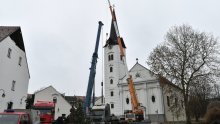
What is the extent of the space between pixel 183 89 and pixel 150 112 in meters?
16.0

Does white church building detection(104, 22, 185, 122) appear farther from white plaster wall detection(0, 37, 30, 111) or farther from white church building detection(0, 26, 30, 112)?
white church building detection(0, 26, 30, 112)

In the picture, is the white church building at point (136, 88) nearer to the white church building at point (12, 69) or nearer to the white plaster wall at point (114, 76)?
the white plaster wall at point (114, 76)

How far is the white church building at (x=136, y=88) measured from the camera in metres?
46.3

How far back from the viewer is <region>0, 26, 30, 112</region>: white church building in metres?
23.9

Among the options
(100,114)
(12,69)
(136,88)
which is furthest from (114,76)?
(12,69)

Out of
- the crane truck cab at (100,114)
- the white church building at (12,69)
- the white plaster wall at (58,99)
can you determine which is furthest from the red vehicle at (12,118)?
the white plaster wall at (58,99)

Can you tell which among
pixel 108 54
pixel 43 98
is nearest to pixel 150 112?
pixel 108 54

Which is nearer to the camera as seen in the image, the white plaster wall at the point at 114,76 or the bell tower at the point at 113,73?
the white plaster wall at the point at 114,76

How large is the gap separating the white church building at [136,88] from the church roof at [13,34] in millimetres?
23626

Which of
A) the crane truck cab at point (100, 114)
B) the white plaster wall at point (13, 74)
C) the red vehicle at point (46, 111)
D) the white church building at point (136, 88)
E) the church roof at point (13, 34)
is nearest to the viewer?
the red vehicle at point (46, 111)

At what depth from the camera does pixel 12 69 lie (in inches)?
1028

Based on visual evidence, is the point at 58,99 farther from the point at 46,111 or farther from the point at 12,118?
the point at 12,118

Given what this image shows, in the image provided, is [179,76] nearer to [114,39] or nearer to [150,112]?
[150,112]

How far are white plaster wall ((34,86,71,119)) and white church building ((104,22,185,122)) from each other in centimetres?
1015
